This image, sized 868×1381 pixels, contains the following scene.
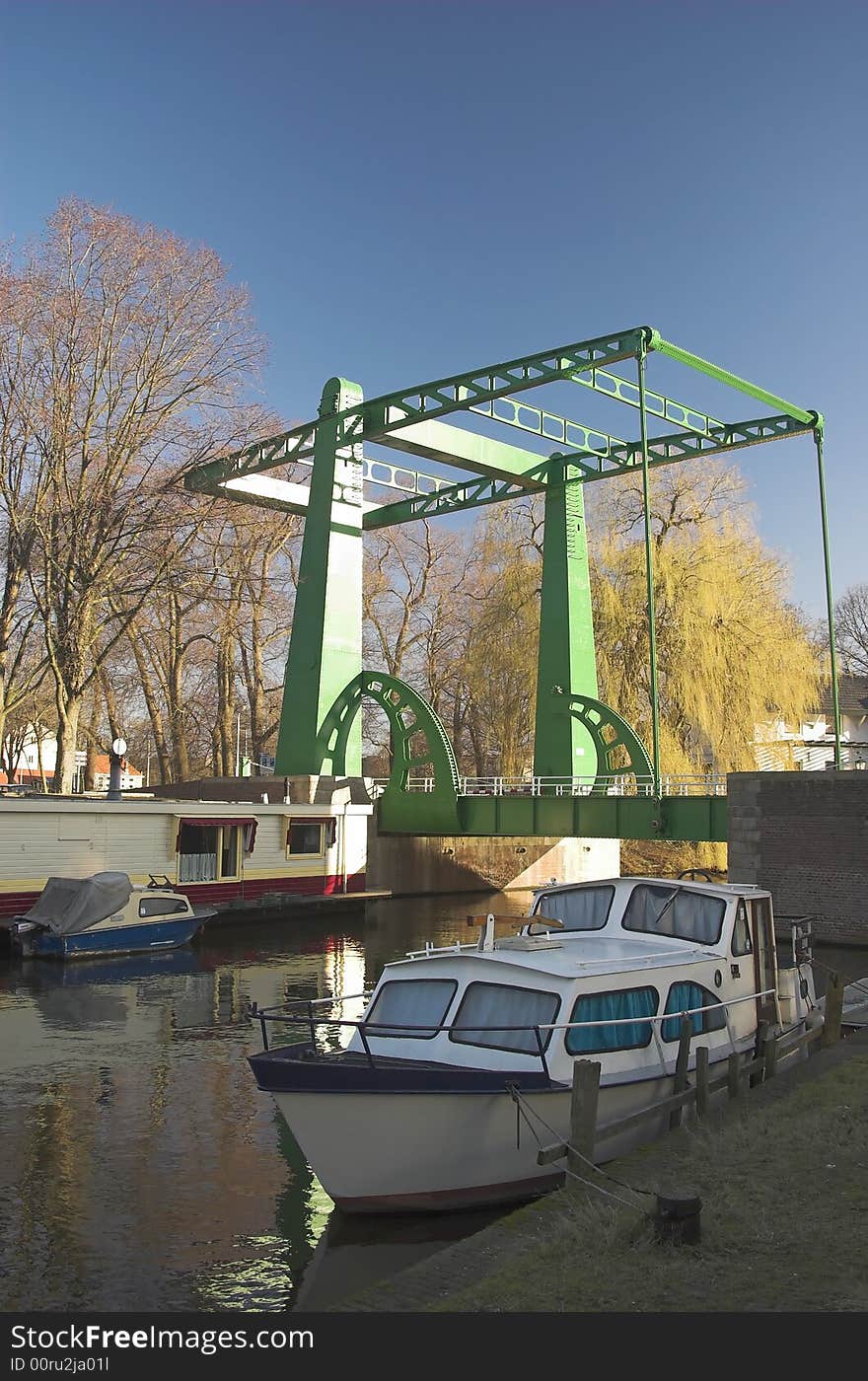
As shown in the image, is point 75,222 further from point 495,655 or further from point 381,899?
point 381,899

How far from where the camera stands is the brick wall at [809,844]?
2467cm

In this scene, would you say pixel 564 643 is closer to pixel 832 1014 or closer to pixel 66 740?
pixel 66 740

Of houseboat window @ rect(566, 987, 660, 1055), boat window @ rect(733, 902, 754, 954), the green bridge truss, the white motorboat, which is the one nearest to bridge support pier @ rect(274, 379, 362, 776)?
the green bridge truss

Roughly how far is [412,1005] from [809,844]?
16.7 m

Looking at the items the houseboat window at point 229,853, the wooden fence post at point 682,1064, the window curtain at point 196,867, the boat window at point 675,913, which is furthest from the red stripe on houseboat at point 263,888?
the wooden fence post at point 682,1064

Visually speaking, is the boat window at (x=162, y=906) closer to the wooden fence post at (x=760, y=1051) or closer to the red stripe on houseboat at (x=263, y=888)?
the red stripe on houseboat at (x=263, y=888)

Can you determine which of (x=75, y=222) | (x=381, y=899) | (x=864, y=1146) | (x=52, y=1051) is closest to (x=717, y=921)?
(x=864, y=1146)

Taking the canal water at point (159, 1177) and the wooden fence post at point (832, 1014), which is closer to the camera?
the canal water at point (159, 1177)

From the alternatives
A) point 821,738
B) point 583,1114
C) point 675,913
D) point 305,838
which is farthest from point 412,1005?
point 821,738

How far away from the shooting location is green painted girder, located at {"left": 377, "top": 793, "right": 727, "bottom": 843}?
93.9 ft

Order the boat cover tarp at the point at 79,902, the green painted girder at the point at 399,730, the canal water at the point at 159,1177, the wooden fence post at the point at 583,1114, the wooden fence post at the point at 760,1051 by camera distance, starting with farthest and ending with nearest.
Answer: the green painted girder at the point at 399,730
the boat cover tarp at the point at 79,902
the wooden fence post at the point at 760,1051
the wooden fence post at the point at 583,1114
the canal water at the point at 159,1177

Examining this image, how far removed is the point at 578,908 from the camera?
1379 cm

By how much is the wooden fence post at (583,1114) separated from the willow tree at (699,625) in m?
27.5
